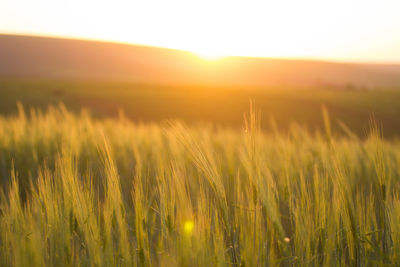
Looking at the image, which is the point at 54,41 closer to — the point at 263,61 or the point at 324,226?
the point at 263,61

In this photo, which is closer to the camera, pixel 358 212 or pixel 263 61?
pixel 358 212

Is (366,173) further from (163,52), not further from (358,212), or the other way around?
(163,52)

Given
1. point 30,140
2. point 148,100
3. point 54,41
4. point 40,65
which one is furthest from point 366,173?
point 54,41

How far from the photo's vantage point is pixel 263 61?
52938mm

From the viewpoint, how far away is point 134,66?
3838 centimetres

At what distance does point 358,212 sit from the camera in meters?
1.13

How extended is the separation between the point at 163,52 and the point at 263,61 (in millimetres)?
15879

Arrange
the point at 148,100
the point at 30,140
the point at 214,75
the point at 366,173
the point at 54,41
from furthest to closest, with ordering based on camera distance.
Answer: the point at 54,41 → the point at 214,75 → the point at 148,100 → the point at 30,140 → the point at 366,173

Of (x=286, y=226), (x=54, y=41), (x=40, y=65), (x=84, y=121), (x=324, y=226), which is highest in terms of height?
(x=54, y=41)

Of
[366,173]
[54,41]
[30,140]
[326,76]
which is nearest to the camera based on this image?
[366,173]

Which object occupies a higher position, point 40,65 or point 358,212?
point 40,65

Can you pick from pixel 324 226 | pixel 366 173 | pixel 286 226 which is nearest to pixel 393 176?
pixel 366 173

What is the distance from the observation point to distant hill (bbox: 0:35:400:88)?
32.4m

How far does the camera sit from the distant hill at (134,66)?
3244 centimetres
